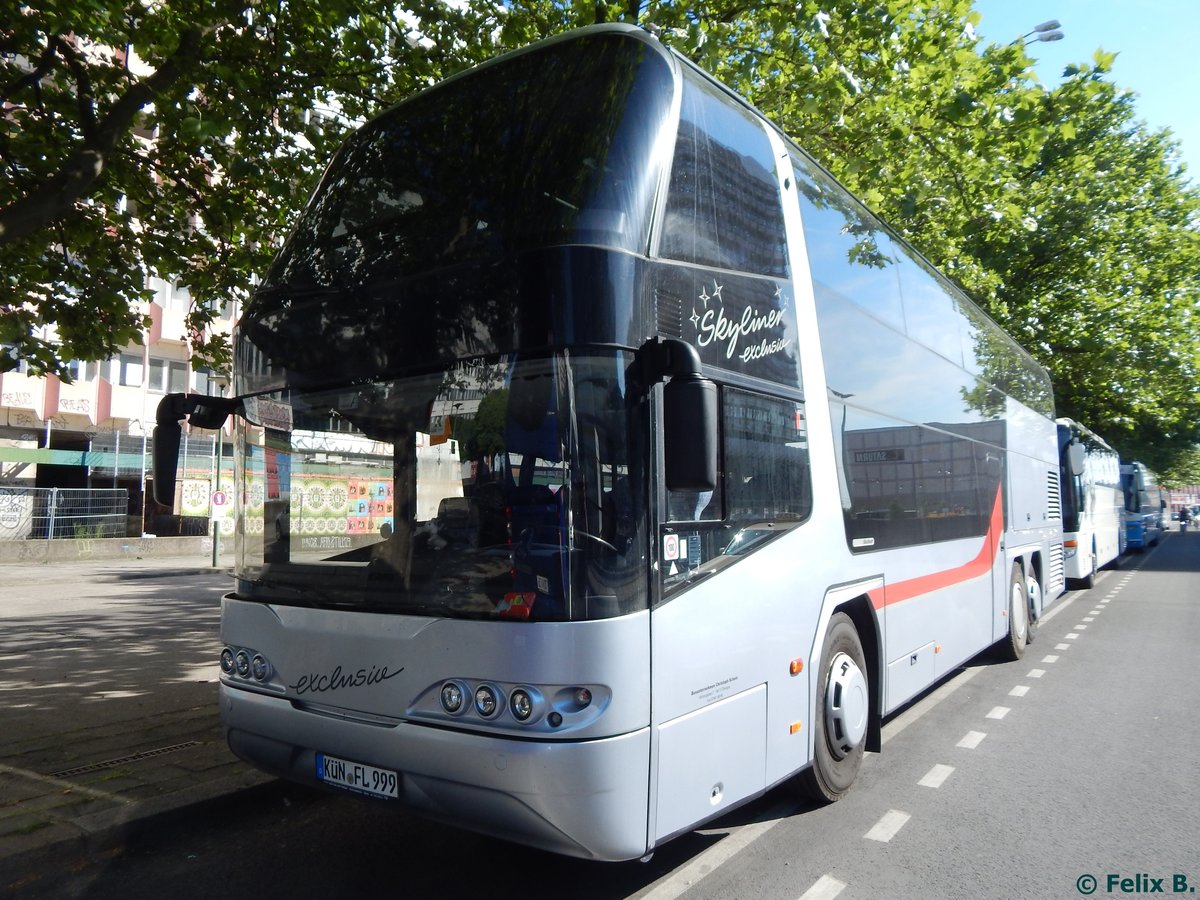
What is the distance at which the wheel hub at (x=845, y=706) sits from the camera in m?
5.01

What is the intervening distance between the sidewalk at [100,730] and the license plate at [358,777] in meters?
1.47

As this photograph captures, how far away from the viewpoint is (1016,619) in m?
Result: 10.0

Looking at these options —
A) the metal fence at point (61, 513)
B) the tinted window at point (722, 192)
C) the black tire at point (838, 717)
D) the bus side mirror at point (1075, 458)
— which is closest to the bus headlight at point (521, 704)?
the tinted window at point (722, 192)

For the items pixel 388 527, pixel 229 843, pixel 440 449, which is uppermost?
pixel 440 449

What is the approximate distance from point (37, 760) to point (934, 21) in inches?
458

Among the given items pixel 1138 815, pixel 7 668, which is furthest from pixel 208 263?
pixel 1138 815

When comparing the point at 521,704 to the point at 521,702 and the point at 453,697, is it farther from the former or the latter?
the point at 453,697

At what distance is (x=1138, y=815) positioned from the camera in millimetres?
4941

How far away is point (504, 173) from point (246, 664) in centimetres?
266

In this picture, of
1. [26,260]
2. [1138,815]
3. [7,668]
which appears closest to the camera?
[1138,815]

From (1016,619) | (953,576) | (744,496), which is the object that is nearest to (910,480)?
(953,576)

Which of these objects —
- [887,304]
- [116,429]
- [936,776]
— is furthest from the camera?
[116,429]

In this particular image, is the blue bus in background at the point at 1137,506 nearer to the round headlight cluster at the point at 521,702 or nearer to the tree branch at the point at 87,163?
the tree branch at the point at 87,163

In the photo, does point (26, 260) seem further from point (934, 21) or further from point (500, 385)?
point (934, 21)
